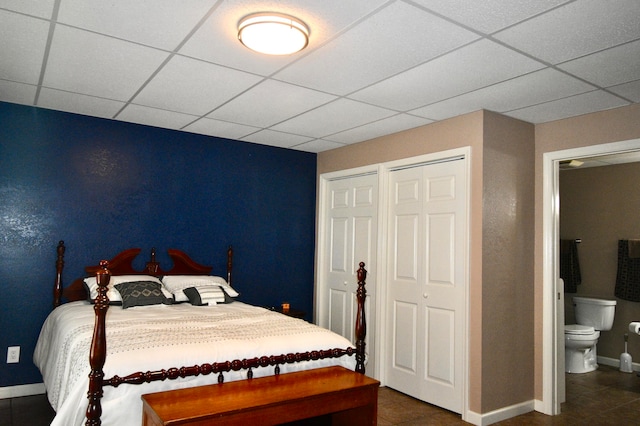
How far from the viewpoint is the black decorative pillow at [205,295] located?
4094 mm

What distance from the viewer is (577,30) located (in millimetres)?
2281

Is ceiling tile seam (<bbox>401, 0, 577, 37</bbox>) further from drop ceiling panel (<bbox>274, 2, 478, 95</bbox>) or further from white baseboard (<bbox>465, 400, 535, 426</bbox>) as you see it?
white baseboard (<bbox>465, 400, 535, 426</bbox>)

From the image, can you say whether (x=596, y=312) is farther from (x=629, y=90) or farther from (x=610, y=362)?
(x=629, y=90)

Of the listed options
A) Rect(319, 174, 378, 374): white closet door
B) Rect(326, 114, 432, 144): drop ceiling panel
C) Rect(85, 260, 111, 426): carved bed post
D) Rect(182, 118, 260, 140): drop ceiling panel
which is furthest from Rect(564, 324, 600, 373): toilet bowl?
Rect(85, 260, 111, 426): carved bed post

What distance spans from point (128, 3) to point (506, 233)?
316 centimetres

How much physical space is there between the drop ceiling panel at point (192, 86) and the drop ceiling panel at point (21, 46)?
686mm

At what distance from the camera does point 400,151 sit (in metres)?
4.43

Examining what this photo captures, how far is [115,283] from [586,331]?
4.85 m

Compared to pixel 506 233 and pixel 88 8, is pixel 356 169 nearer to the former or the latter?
pixel 506 233

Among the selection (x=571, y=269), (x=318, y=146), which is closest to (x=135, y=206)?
(x=318, y=146)

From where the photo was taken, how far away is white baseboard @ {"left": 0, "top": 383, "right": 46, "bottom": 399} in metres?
3.79

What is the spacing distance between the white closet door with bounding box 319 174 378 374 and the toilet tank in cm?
280

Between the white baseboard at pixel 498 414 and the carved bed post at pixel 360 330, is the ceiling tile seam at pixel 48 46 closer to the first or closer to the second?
the carved bed post at pixel 360 330

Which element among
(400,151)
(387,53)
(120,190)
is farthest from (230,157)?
(387,53)
